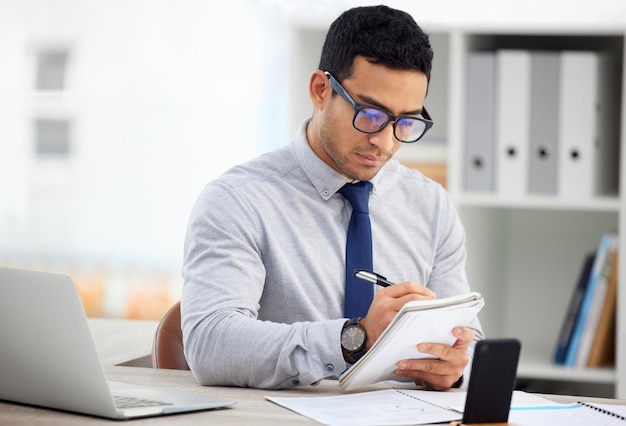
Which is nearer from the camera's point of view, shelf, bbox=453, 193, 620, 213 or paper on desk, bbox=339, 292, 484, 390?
paper on desk, bbox=339, 292, 484, 390

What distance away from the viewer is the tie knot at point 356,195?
5.93ft

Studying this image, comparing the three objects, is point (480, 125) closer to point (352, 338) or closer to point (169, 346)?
point (169, 346)

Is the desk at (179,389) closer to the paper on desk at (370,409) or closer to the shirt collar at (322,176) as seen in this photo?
the paper on desk at (370,409)

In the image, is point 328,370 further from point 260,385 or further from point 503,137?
point 503,137

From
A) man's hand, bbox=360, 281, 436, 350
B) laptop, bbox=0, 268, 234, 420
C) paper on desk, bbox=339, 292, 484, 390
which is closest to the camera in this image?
laptop, bbox=0, 268, 234, 420

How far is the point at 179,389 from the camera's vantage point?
143 centimetres

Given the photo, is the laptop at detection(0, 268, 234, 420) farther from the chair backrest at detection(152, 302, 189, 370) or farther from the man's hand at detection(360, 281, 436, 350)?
the chair backrest at detection(152, 302, 189, 370)

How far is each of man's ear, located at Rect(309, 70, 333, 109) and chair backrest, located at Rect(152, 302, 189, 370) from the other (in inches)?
19.5

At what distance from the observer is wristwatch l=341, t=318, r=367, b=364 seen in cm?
143

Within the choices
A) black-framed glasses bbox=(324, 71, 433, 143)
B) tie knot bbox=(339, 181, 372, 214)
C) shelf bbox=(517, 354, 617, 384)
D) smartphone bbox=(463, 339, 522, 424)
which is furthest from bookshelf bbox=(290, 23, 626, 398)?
smartphone bbox=(463, 339, 522, 424)

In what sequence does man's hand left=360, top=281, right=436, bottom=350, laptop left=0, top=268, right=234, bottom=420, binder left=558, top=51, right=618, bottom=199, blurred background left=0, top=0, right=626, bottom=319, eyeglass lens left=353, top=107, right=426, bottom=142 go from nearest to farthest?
laptop left=0, top=268, right=234, bottom=420 < man's hand left=360, top=281, right=436, bottom=350 < eyeglass lens left=353, top=107, right=426, bottom=142 < binder left=558, top=51, right=618, bottom=199 < blurred background left=0, top=0, right=626, bottom=319

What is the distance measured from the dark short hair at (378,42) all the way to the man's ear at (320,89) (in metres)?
0.02

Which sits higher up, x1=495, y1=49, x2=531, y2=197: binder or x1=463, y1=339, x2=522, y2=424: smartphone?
x1=495, y1=49, x2=531, y2=197: binder

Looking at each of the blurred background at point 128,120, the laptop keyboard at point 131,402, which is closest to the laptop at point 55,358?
the laptop keyboard at point 131,402
